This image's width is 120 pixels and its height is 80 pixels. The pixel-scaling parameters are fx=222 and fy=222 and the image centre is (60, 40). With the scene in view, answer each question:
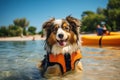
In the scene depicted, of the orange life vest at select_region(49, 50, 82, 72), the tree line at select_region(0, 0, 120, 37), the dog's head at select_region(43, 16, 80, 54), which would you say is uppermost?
the tree line at select_region(0, 0, 120, 37)

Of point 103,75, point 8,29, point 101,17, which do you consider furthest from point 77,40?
point 8,29

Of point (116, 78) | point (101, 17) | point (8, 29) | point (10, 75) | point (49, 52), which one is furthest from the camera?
point (8, 29)

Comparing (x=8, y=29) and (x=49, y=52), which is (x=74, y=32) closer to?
A: (x=49, y=52)

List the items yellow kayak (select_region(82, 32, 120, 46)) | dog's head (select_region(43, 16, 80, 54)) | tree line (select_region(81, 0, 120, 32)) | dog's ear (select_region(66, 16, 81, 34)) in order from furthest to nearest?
tree line (select_region(81, 0, 120, 32)) < yellow kayak (select_region(82, 32, 120, 46)) < dog's ear (select_region(66, 16, 81, 34)) < dog's head (select_region(43, 16, 80, 54))

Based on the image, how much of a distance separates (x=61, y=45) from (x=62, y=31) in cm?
40

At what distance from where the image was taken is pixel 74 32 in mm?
5180

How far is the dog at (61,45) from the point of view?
5057 millimetres

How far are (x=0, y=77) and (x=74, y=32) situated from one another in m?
2.18

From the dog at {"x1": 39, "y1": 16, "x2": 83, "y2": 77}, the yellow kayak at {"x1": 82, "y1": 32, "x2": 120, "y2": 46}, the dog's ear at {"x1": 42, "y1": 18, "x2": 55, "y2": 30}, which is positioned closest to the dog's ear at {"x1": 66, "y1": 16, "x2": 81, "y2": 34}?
the dog at {"x1": 39, "y1": 16, "x2": 83, "y2": 77}

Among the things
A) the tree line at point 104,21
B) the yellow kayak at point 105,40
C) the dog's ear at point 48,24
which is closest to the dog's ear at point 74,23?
the dog's ear at point 48,24

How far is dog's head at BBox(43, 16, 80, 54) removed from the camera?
195 inches

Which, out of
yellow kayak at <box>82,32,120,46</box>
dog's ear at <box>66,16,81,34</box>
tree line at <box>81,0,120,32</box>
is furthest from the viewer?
tree line at <box>81,0,120,32</box>

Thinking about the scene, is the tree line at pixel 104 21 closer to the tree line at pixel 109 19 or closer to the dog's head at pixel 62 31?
the tree line at pixel 109 19

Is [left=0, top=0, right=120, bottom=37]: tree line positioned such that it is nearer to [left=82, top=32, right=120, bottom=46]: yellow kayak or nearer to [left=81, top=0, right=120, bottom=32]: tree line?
[left=81, top=0, right=120, bottom=32]: tree line
